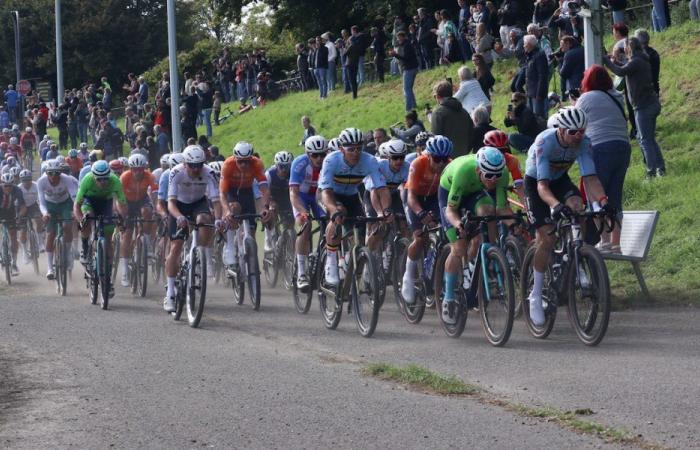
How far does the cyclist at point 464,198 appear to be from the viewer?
1182cm

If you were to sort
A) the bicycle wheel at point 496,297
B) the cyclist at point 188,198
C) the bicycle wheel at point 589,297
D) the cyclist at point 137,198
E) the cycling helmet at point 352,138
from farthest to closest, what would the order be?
the cyclist at point 137,198, the cyclist at point 188,198, the cycling helmet at point 352,138, the bicycle wheel at point 496,297, the bicycle wheel at point 589,297

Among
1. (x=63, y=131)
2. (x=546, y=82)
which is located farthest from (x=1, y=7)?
(x=546, y=82)

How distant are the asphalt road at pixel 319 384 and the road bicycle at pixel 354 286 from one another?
21 cm

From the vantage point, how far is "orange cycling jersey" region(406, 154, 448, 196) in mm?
13609

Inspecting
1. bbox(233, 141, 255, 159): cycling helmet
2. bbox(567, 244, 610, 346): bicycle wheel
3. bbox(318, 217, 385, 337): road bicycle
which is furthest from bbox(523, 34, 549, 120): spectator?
bbox(567, 244, 610, 346): bicycle wheel

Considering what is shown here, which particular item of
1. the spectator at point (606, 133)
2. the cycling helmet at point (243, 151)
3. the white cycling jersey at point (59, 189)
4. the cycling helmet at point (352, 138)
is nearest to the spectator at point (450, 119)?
the cycling helmet at point (243, 151)

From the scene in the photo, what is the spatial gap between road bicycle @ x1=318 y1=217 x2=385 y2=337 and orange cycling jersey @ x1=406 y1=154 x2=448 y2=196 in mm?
639

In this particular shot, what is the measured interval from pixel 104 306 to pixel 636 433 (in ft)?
32.7

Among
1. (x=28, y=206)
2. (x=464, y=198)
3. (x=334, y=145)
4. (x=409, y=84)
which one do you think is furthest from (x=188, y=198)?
(x=409, y=84)

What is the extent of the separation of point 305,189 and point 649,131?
4.36 m

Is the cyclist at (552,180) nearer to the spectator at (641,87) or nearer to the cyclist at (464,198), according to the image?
the cyclist at (464,198)

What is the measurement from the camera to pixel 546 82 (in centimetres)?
2047

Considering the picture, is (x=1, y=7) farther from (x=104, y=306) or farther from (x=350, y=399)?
(x=350, y=399)

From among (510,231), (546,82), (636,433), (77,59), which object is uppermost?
(77,59)
